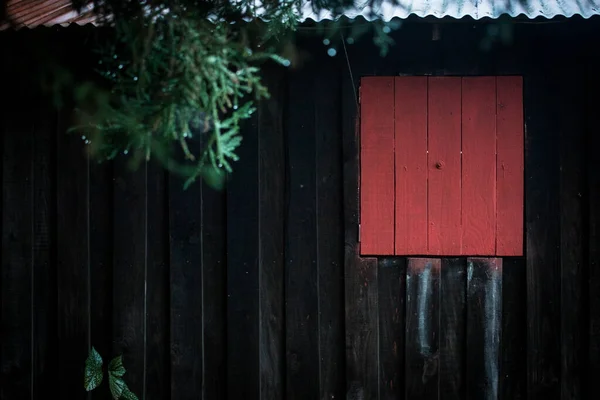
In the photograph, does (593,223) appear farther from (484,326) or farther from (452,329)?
(452,329)

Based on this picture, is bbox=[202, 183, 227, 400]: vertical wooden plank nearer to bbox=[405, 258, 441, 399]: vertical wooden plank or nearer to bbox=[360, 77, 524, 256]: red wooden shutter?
bbox=[360, 77, 524, 256]: red wooden shutter

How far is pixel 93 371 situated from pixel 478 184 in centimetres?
255

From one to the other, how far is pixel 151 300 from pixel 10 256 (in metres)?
0.91

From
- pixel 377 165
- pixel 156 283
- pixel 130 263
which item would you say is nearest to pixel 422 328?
pixel 377 165

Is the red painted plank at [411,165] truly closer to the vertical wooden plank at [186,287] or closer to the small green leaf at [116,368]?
the vertical wooden plank at [186,287]

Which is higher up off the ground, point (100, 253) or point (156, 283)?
point (100, 253)

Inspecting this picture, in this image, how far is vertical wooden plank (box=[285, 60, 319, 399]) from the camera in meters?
3.86

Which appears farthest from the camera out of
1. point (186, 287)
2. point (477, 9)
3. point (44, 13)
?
point (186, 287)

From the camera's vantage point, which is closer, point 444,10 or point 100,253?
point 444,10

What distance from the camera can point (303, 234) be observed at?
386 centimetres

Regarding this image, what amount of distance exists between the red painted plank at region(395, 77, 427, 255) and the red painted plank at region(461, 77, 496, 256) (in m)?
0.23

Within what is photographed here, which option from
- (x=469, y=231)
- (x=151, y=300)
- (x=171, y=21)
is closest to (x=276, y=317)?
(x=151, y=300)

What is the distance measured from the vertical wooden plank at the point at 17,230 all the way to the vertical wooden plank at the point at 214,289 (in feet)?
3.55

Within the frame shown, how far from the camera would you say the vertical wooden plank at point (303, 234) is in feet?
12.7
